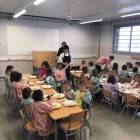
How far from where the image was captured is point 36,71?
28.2 feet

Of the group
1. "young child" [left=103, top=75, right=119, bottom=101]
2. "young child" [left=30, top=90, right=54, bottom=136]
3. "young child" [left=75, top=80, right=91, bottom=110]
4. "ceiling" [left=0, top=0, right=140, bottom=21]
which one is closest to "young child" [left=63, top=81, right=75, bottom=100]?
"young child" [left=75, top=80, right=91, bottom=110]

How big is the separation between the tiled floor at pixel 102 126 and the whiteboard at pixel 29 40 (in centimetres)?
435

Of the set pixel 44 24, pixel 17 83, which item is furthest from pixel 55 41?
pixel 17 83

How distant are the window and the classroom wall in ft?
5.66

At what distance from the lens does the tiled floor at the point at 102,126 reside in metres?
3.05

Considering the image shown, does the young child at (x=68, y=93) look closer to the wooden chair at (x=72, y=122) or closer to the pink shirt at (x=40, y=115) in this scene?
the wooden chair at (x=72, y=122)

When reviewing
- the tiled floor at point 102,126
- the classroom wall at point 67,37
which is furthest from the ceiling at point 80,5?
the tiled floor at point 102,126

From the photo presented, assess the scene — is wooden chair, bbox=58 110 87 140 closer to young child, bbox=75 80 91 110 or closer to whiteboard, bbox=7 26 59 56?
young child, bbox=75 80 91 110

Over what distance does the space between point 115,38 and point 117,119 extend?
653 cm

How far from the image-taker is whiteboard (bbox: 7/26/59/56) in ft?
25.3

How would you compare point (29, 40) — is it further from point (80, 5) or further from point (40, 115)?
point (40, 115)

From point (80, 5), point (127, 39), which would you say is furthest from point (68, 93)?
point (127, 39)

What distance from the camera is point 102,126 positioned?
3.46 meters

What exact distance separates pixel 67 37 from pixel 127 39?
365 cm
